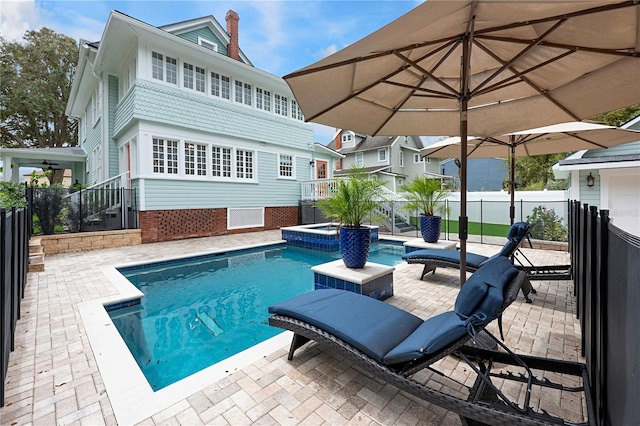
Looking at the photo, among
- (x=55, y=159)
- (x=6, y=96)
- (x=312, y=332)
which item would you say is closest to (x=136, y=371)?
(x=312, y=332)

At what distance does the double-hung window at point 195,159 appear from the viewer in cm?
1121

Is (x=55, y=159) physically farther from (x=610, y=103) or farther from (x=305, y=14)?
(x=610, y=103)

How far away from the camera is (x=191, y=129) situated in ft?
36.4

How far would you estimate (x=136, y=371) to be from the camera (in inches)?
103

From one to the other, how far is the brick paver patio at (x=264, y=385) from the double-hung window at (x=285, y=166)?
11.1 metres

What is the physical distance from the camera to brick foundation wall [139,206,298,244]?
1007 cm

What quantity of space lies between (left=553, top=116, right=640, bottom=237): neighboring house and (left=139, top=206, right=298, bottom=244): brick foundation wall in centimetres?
1188

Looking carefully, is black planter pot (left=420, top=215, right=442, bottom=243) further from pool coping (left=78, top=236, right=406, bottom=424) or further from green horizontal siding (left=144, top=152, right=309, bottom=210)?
green horizontal siding (left=144, top=152, right=309, bottom=210)

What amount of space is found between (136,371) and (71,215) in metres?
8.65

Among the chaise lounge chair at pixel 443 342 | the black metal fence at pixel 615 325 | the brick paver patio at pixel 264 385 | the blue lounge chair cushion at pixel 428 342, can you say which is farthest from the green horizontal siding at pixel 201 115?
the black metal fence at pixel 615 325

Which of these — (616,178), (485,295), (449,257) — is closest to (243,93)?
(449,257)

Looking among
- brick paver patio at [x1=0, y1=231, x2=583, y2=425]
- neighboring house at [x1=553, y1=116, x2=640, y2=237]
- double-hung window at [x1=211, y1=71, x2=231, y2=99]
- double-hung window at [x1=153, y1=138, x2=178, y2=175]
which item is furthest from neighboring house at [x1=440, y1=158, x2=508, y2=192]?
brick paver patio at [x1=0, y1=231, x2=583, y2=425]

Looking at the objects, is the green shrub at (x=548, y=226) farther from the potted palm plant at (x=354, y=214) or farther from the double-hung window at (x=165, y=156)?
the double-hung window at (x=165, y=156)

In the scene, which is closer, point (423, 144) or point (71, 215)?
point (71, 215)
